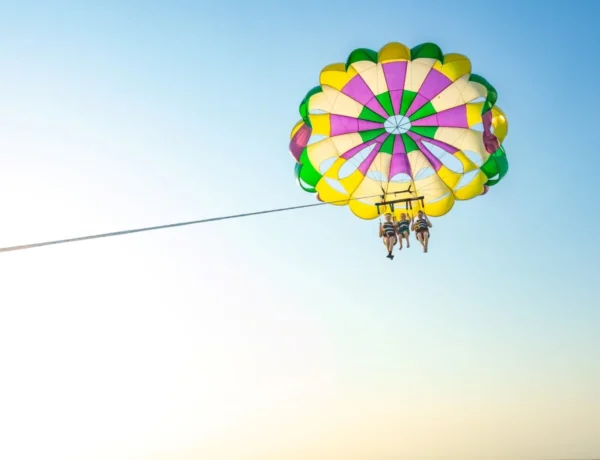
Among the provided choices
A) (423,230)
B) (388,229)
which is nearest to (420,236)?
(423,230)

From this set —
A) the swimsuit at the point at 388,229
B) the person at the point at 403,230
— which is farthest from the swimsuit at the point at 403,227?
the swimsuit at the point at 388,229

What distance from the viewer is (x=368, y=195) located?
1180 cm

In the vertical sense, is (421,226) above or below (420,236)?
above

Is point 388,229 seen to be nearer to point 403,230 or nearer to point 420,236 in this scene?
point 403,230

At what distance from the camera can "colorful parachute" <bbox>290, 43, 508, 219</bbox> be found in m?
10.7

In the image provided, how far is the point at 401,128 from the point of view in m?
11.5

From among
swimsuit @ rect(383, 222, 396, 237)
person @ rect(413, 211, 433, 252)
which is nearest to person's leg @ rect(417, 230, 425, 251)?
person @ rect(413, 211, 433, 252)

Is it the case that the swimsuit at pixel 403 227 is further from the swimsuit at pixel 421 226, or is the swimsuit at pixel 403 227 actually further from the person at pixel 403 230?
the swimsuit at pixel 421 226

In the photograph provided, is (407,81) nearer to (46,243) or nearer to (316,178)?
(316,178)

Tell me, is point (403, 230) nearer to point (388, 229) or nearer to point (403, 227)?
point (403, 227)

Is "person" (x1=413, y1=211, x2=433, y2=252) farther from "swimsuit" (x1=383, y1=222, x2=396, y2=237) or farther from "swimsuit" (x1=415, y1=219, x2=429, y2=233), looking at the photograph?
Result: "swimsuit" (x1=383, y1=222, x2=396, y2=237)

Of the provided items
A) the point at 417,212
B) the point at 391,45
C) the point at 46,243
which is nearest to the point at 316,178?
the point at 417,212

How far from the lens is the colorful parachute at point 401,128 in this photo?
420 inches

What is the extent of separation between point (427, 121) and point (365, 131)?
3.84 feet
